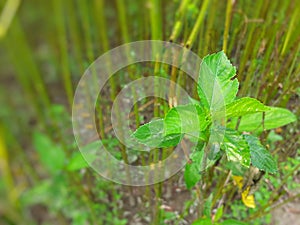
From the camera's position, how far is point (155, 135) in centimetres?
58

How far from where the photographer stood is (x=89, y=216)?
45.9 inches

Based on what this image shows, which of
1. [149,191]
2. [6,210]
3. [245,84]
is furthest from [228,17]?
[6,210]

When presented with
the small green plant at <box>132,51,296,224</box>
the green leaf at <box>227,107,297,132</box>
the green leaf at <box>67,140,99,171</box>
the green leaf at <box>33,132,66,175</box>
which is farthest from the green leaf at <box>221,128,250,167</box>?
the green leaf at <box>33,132,66,175</box>

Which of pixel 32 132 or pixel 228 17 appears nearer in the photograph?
pixel 228 17

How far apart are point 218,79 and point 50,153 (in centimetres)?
76

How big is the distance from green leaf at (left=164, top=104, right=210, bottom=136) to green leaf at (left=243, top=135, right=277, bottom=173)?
96 mm

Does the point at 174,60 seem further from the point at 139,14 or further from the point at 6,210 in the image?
the point at 6,210

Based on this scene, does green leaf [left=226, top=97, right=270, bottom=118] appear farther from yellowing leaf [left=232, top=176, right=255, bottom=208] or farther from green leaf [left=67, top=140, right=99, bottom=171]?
green leaf [left=67, top=140, right=99, bottom=171]

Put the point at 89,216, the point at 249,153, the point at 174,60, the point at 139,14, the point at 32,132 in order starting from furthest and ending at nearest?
1. the point at 32,132
2. the point at 89,216
3. the point at 139,14
4. the point at 174,60
5. the point at 249,153

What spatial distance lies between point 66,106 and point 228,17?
0.74m

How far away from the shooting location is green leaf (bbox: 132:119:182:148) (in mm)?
579

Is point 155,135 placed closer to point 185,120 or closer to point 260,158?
point 185,120

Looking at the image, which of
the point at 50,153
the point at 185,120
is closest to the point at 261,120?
the point at 185,120

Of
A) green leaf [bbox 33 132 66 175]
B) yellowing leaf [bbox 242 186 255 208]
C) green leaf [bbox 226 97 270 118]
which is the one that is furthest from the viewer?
→ green leaf [bbox 33 132 66 175]
